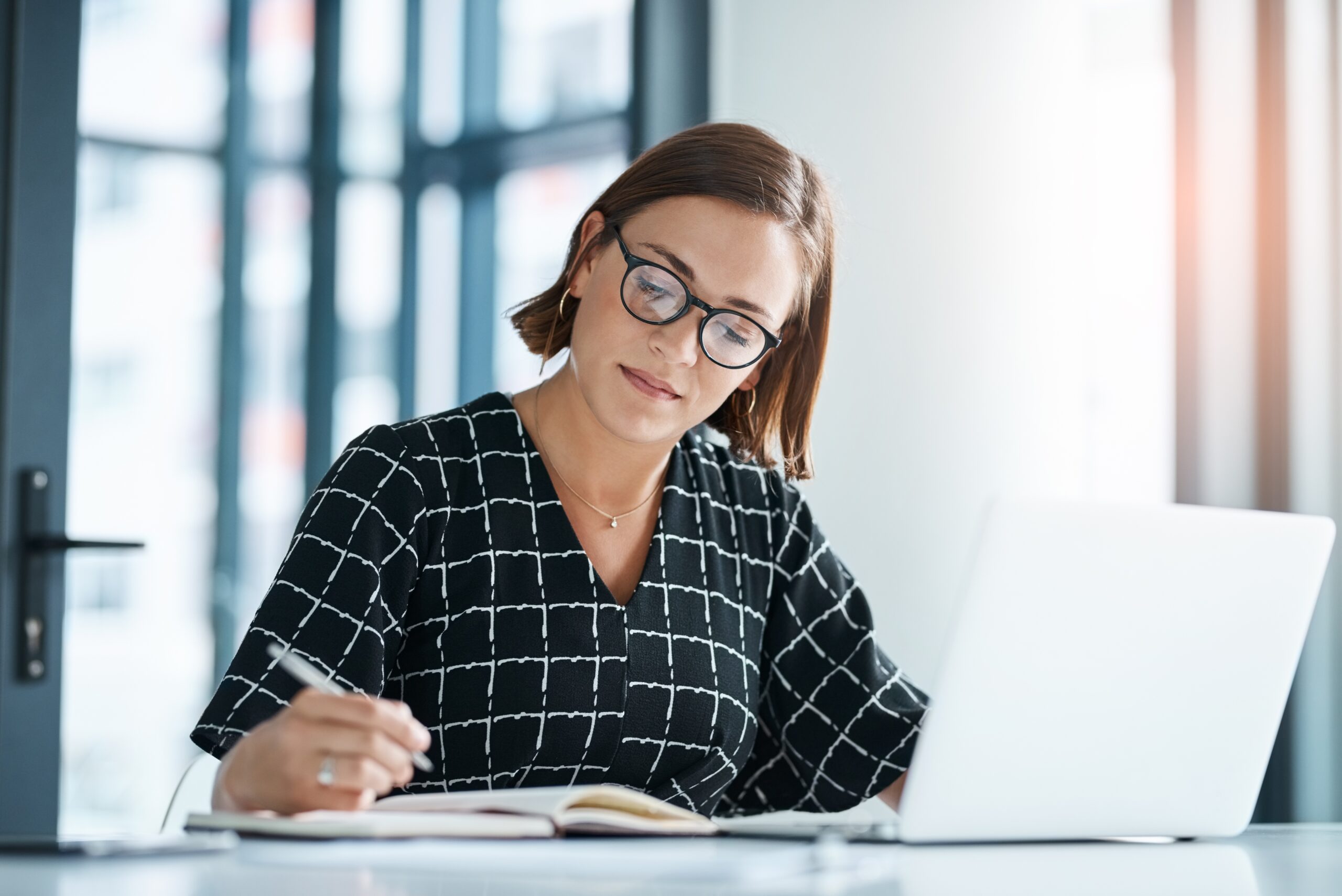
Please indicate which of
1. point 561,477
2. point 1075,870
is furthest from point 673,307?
point 1075,870

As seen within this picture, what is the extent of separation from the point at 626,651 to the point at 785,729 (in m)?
0.25

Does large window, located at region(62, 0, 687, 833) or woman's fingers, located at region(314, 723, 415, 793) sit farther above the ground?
large window, located at region(62, 0, 687, 833)

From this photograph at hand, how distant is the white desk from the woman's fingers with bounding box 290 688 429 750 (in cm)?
7

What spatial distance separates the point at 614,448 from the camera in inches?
57.6

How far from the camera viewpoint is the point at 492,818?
2.75ft

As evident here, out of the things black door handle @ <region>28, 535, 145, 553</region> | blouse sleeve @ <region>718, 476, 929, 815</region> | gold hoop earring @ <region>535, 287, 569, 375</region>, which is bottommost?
blouse sleeve @ <region>718, 476, 929, 815</region>

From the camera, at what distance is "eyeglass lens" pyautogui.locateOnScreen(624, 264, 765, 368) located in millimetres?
1330

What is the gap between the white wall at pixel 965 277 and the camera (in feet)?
8.38

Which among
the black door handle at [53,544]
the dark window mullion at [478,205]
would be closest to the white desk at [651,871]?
the black door handle at [53,544]

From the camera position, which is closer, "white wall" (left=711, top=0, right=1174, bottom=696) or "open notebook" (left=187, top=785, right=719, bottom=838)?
"open notebook" (left=187, top=785, right=719, bottom=838)

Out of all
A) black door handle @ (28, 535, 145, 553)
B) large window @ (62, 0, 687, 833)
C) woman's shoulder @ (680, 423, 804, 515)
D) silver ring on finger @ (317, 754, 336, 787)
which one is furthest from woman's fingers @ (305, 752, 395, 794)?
large window @ (62, 0, 687, 833)

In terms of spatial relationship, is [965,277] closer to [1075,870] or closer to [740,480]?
[740,480]

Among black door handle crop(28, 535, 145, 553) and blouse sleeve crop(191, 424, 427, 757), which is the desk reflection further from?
black door handle crop(28, 535, 145, 553)

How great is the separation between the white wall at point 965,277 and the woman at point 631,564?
1.05m
